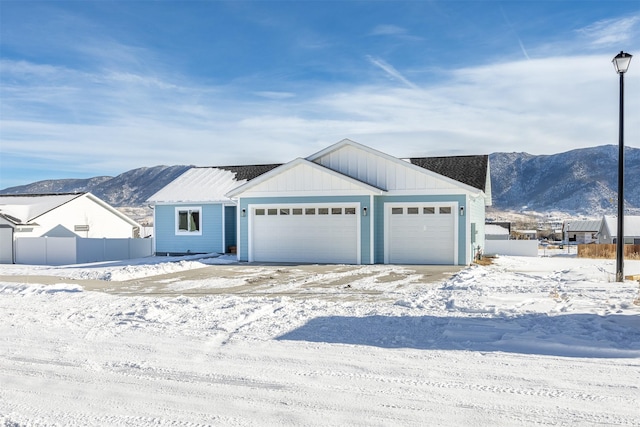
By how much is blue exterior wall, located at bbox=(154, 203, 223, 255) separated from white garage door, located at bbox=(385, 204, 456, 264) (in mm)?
8122

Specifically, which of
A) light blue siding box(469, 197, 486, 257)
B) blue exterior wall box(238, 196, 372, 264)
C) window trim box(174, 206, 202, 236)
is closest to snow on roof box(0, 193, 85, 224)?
window trim box(174, 206, 202, 236)

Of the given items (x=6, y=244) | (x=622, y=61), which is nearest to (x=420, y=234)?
(x=622, y=61)

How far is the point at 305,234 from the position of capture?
19.7m

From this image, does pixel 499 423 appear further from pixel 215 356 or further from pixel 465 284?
pixel 465 284

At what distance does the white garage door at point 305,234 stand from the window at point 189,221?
4.47 meters

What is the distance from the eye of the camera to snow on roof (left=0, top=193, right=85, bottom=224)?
2564cm

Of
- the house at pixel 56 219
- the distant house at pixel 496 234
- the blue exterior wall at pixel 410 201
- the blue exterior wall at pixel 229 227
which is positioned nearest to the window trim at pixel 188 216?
the blue exterior wall at pixel 229 227

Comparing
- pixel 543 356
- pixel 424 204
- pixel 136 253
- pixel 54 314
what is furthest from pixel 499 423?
pixel 136 253

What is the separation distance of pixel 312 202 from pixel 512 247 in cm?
1407

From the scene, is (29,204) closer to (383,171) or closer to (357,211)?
(357,211)

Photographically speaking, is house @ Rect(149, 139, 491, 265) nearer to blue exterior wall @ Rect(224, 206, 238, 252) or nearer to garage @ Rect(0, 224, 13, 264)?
blue exterior wall @ Rect(224, 206, 238, 252)

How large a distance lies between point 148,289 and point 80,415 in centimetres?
820

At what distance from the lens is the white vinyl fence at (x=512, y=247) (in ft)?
93.1

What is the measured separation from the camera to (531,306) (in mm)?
8883
